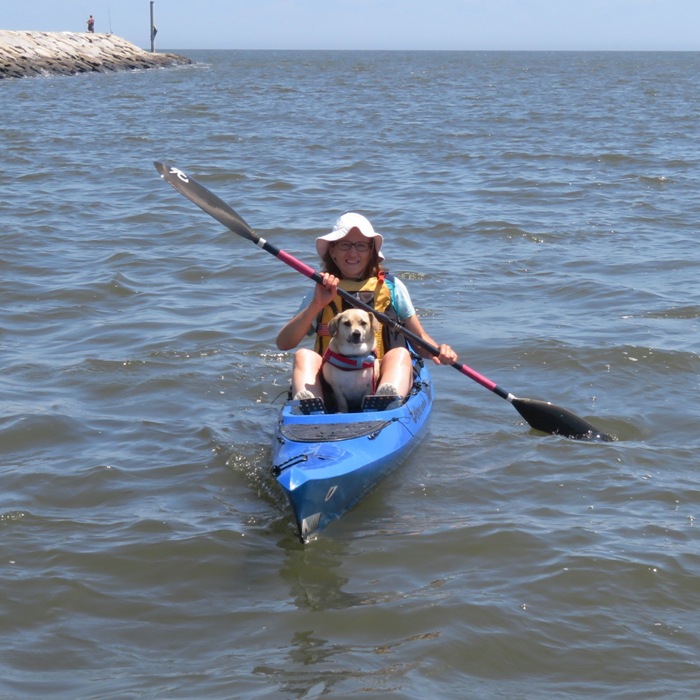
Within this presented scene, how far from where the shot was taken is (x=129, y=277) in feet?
32.5

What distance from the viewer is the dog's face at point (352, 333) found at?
558 cm

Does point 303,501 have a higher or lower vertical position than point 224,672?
higher

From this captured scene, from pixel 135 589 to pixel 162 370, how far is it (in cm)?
313

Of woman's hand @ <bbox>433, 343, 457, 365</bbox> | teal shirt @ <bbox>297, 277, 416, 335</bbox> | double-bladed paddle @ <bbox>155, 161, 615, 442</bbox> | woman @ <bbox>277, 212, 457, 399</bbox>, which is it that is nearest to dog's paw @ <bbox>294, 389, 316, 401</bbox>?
woman @ <bbox>277, 212, 457, 399</bbox>

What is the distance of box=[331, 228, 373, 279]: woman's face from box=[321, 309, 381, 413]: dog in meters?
0.38

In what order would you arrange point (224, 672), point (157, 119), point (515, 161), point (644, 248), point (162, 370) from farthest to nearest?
point (157, 119), point (515, 161), point (644, 248), point (162, 370), point (224, 672)

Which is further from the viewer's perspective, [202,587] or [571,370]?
[571,370]

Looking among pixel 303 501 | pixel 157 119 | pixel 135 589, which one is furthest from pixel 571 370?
pixel 157 119

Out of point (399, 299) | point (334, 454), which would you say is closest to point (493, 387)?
point (399, 299)

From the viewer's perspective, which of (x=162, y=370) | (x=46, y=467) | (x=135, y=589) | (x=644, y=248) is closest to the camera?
(x=135, y=589)

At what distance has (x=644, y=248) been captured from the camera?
35.4ft

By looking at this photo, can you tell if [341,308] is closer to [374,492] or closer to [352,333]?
[352,333]

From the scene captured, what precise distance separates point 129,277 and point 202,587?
5.82 metres

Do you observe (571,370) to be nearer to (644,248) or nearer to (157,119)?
(644,248)
